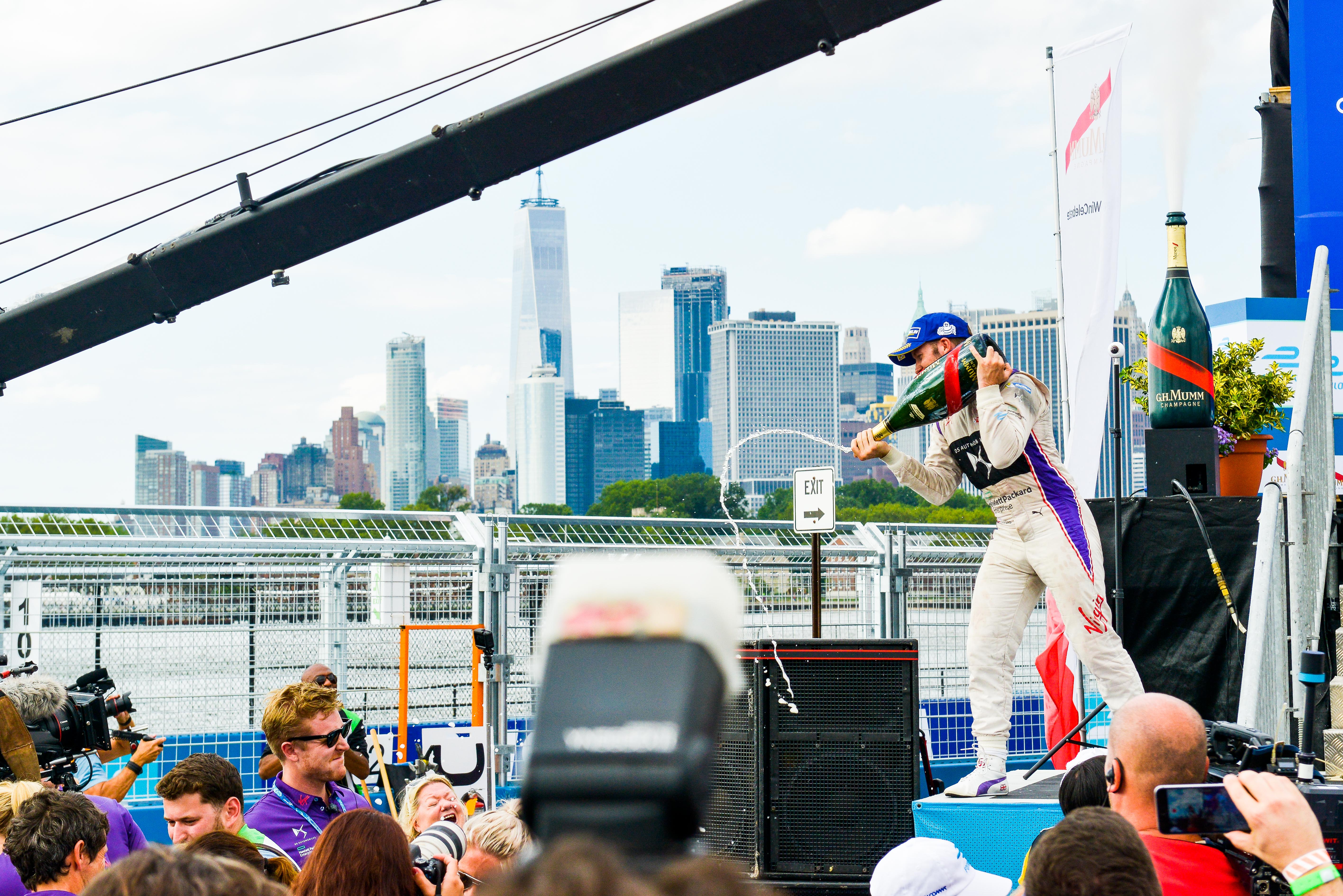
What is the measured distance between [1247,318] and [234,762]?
790 centimetres

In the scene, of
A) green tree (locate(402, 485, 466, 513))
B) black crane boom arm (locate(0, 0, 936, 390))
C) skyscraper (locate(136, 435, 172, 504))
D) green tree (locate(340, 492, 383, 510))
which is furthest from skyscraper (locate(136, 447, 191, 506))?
black crane boom arm (locate(0, 0, 936, 390))

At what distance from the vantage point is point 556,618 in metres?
0.63

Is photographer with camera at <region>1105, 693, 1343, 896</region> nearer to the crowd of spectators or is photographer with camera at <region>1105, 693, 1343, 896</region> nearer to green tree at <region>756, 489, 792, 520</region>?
the crowd of spectators

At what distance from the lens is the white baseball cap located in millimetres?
3439

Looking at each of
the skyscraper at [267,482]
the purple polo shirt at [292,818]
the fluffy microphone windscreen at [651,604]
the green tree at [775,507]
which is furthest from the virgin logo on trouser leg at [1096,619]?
the skyscraper at [267,482]

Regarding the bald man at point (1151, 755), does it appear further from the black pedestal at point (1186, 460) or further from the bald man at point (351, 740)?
the black pedestal at point (1186, 460)

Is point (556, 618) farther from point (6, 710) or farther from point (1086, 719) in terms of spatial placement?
point (1086, 719)

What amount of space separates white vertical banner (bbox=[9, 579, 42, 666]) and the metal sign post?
392cm

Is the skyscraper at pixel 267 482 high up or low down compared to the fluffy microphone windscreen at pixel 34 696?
up

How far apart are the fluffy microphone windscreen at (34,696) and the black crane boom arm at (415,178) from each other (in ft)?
10.6

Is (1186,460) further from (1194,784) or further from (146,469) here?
(146,469)

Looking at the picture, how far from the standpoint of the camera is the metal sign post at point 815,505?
226 inches

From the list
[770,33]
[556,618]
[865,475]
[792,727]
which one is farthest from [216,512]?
[865,475]

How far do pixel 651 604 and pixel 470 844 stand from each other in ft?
8.50
